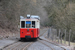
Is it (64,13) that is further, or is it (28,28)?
(64,13)

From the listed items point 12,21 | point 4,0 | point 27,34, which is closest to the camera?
point 27,34

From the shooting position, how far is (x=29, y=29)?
60.8 feet

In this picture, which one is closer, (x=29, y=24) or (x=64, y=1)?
(x=29, y=24)

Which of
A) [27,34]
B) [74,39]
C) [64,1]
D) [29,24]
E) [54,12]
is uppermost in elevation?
[64,1]

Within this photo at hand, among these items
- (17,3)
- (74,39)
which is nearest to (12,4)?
(17,3)

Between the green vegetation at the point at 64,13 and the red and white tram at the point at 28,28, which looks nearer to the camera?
the red and white tram at the point at 28,28

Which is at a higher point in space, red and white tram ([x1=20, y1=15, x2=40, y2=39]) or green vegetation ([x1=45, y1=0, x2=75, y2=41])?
green vegetation ([x1=45, y1=0, x2=75, y2=41])

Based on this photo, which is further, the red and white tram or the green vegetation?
the green vegetation

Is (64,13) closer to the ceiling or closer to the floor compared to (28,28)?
closer to the ceiling

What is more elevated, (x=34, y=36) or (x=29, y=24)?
(x=29, y=24)

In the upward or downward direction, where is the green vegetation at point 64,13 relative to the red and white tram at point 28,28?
upward

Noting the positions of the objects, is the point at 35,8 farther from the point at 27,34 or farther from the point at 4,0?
the point at 27,34

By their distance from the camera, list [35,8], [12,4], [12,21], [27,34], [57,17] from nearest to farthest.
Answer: [27,34] < [12,4] < [57,17] < [12,21] < [35,8]

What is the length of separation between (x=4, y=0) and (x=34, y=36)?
24.0 ft
